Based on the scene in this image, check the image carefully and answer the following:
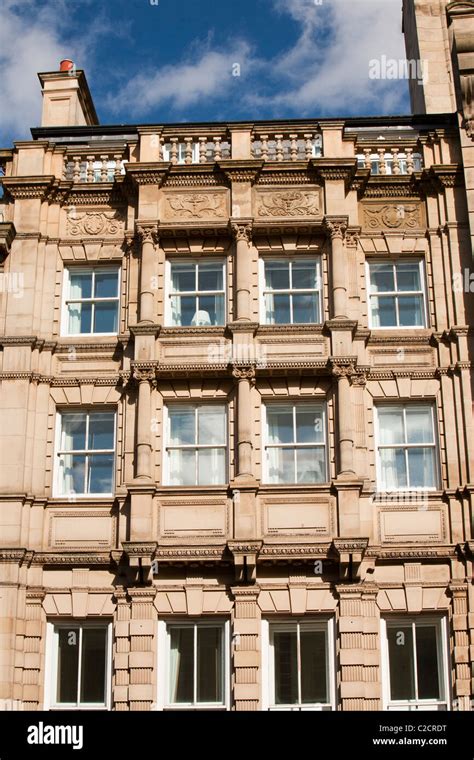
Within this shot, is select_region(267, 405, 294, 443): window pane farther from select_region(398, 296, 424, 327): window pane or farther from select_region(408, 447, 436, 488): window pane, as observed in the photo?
select_region(398, 296, 424, 327): window pane

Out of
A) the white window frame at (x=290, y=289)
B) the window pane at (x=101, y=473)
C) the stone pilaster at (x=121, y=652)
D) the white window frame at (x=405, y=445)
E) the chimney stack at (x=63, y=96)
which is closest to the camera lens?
the stone pilaster at (x=121, y=652)

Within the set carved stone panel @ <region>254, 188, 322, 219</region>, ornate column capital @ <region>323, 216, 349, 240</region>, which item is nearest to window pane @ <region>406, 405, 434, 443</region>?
ornate column capital @ <region>323, 216, 349, 240</region>

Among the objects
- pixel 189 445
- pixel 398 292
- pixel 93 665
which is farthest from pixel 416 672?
pixel 398 292

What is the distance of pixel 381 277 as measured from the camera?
80.8 ft

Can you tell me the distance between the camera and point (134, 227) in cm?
2452

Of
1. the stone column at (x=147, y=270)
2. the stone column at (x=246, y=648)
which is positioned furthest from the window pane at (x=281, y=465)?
the stone column at (x=147, y=270)

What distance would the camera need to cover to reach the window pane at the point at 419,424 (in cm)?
2320

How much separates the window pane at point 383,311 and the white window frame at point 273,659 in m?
6.33

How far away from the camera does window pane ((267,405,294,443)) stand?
909 inches

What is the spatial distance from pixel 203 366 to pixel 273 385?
1.45 metres

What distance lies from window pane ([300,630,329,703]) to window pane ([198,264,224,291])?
742 centimetres

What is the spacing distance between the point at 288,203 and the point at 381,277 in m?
2.51

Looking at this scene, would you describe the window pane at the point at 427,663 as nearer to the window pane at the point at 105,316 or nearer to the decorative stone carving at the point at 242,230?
the decorative stone carving at the point at 242,230
